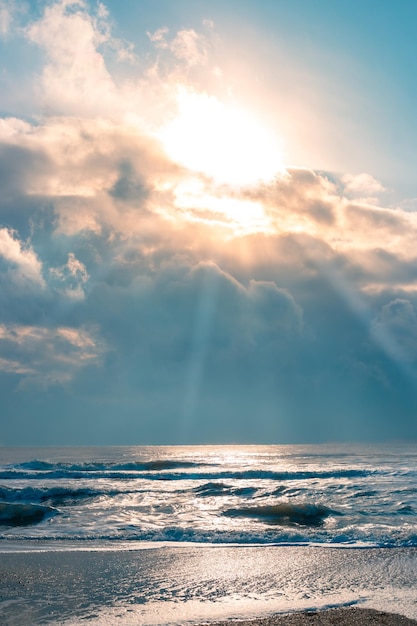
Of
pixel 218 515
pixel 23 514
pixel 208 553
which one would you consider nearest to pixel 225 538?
pixel 208 553

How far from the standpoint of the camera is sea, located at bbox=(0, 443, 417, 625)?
1062 cm

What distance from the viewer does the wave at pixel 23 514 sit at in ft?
75.7

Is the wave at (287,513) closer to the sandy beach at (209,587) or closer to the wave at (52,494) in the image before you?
the sandy beach at (209,587)

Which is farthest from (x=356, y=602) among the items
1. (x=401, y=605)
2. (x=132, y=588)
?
(x=132, y=588)

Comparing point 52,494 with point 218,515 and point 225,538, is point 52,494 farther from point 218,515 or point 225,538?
point 225,538

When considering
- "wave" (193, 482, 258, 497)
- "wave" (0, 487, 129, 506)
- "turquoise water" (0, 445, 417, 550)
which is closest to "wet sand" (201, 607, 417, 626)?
"turquoise water" (0, 445, 417, 550)

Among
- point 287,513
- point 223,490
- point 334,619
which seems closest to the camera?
point 334,619

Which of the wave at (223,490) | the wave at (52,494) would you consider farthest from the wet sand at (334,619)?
the wave at (223,490)

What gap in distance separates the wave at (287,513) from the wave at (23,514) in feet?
25.2

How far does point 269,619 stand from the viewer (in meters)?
9.51

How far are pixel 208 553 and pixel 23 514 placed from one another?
37.6 feet

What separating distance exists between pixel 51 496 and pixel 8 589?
2123 centimetres

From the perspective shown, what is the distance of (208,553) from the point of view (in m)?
15.9

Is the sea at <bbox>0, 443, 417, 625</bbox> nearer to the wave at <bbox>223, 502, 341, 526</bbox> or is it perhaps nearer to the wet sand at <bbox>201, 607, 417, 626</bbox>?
the wave at <bbox>223, 502, 341, 526</bbox>
